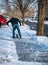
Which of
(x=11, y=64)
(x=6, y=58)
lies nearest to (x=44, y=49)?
(x=6, y=58)

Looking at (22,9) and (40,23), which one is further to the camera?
(22,9)

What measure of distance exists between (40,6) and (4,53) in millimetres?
8487

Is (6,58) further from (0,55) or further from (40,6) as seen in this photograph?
(40,6)

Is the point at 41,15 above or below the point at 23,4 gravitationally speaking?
above

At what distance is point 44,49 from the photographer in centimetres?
1231

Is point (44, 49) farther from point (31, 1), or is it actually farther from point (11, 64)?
point (31, 1)

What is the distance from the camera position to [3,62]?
915 cm

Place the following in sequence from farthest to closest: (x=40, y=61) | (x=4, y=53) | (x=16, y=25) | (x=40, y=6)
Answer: (x=40, y=6) → (x=16, y=25) → (x=4, y=53) → (x=40, y=61)

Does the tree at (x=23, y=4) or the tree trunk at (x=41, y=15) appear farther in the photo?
the tree at (x=23, y=4)

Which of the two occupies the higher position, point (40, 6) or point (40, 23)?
point (40, 6)

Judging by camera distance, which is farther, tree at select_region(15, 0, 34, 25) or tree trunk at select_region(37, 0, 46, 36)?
tree at select_region(15, 0, 34, 25)

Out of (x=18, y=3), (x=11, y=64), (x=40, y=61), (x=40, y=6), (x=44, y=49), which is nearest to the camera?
(x=11, y=64)

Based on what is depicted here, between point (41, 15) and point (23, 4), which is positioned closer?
point (41, 15)

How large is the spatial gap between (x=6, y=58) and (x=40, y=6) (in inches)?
376
